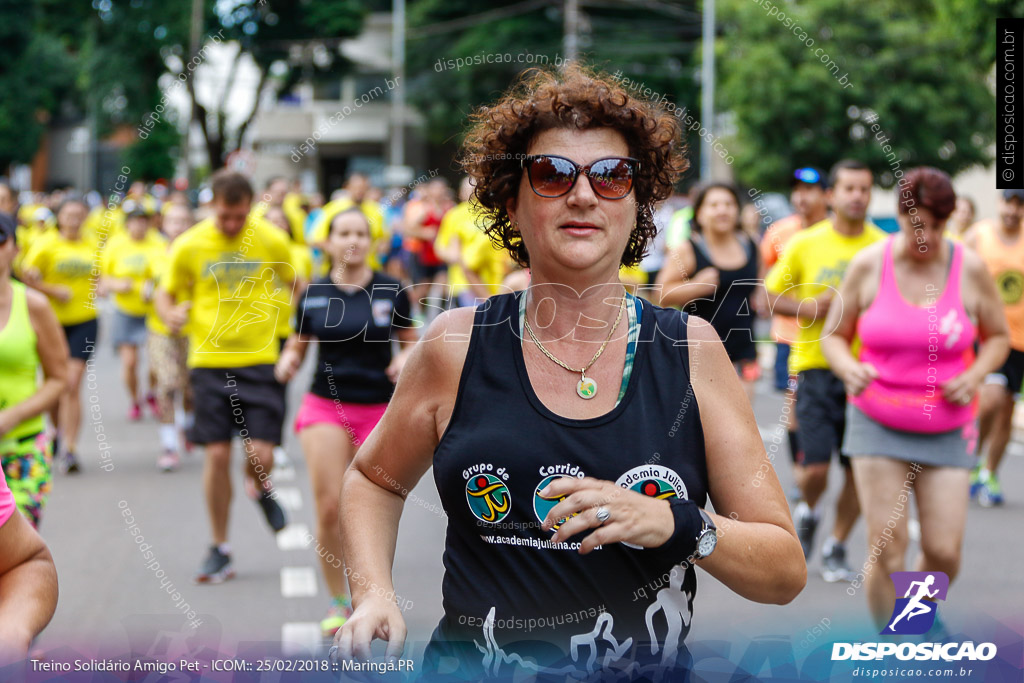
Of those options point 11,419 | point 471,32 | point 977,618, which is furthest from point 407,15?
point 977,618

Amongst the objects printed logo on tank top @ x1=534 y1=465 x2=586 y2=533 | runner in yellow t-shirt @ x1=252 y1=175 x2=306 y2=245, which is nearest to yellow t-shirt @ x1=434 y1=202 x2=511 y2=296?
runner in yellow t-shirt @ x1=252 y1=175 x2=306 y2=245

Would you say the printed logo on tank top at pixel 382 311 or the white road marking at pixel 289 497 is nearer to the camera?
the printed logo on tank top at pixel 382 311

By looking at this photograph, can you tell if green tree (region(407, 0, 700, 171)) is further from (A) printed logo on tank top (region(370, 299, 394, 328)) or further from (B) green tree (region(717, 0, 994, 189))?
(A) printed logo on tank top (region(370, 299, 394, 328))

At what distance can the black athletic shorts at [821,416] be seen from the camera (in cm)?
621

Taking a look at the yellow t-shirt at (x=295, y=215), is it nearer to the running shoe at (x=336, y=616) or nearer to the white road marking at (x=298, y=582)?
the white road marking at (x=298, y=582)

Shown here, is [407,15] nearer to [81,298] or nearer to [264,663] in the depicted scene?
[81,298]

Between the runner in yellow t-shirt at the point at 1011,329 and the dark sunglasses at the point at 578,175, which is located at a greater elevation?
the dark sunglasses at the point at 578,175

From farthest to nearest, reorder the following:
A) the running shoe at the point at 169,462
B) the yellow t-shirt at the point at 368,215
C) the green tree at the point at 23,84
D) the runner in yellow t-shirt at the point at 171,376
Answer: the green tree at the point at 23,84 → the yellow t-shirt at the point at 368,215 → the runner in yellow t-shirt at the point at 171,376 → the running shoe at the point at 169,462

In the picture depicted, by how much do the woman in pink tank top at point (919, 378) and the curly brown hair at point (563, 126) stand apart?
2.27 meters

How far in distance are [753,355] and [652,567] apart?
5.54m

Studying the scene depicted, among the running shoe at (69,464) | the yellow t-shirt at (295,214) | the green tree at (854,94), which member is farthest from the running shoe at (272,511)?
the green tree at (854,94)

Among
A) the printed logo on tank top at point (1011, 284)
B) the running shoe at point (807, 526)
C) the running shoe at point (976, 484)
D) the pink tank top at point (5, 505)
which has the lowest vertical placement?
the running shoe at point (976, 484)

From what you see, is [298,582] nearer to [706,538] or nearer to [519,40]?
[706,538]

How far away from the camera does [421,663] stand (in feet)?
6.88
